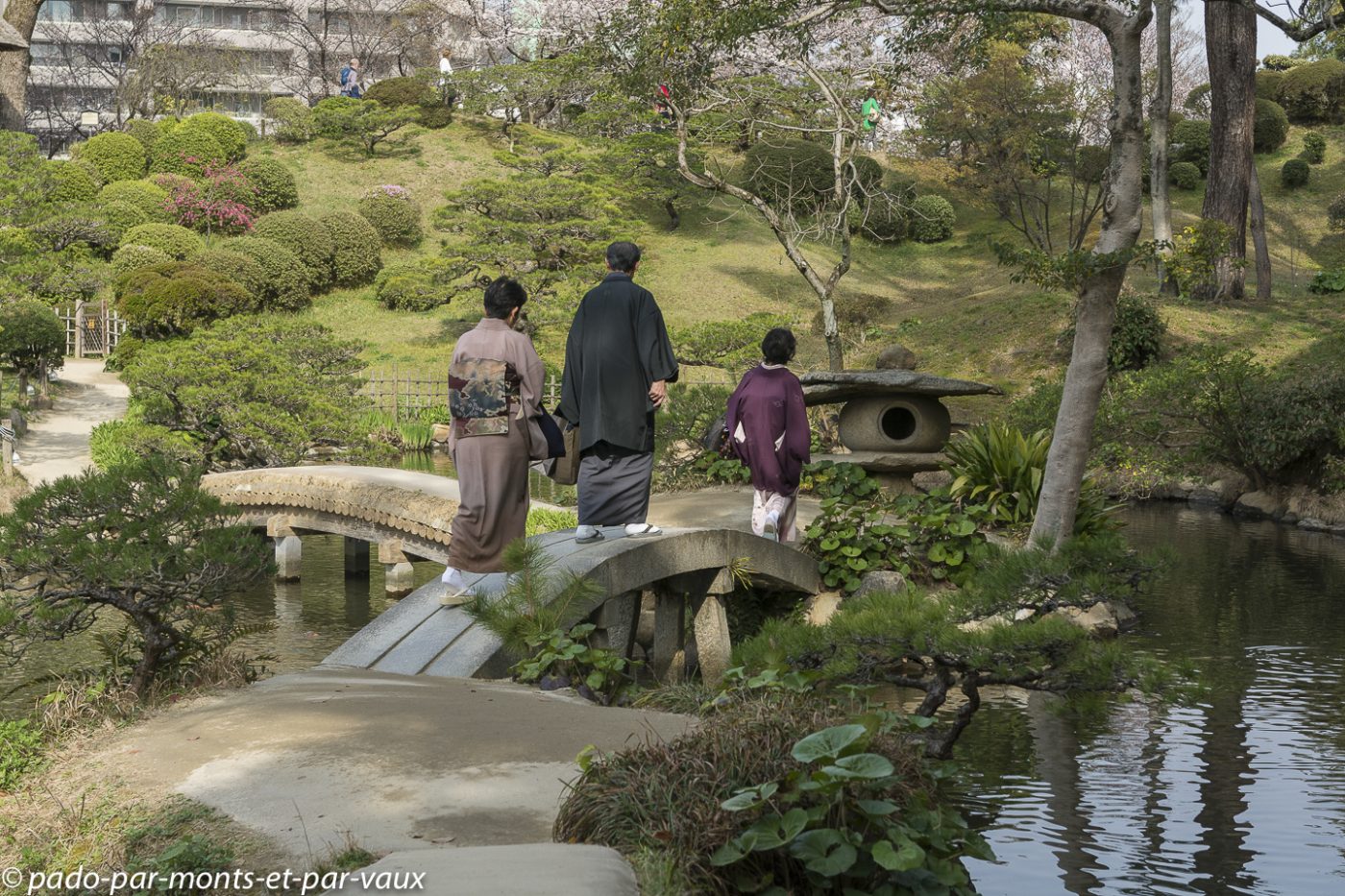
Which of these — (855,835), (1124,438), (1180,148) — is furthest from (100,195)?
(855,835)

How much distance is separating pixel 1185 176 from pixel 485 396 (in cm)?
3343

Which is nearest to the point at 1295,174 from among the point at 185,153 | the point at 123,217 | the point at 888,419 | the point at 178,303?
the point at 888,419

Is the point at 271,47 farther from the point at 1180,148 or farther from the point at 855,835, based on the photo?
the point at 855,835

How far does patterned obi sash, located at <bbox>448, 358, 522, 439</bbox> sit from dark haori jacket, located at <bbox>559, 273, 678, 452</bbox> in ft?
1.82

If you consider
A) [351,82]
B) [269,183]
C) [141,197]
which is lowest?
[141,197]

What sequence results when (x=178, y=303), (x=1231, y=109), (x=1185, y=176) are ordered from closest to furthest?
(x=1231, y=109), (x=178, y=303), (x=1185, y=176)

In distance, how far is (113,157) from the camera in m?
36.2

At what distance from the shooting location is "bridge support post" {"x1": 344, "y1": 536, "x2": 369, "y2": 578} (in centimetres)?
1402

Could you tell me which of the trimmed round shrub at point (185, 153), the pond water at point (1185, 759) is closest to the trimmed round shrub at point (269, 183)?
the trimmed round shrub at point (185, 153)

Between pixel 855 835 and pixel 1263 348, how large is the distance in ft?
69.7

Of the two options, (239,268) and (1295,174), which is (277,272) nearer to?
(239,268)

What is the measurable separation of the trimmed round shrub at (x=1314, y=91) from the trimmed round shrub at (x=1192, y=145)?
589 centimetres

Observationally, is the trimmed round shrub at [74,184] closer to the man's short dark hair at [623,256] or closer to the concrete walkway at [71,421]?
the concrete walkway at [71,421]

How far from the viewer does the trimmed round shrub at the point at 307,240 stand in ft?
108
